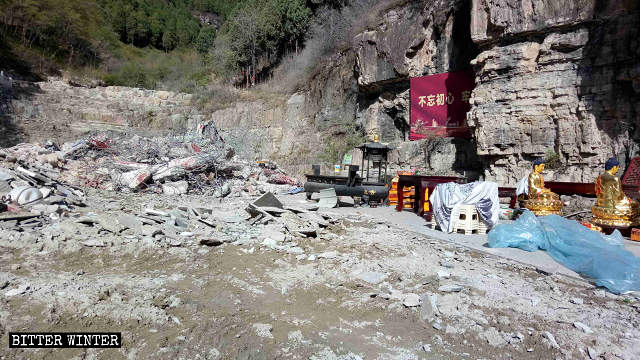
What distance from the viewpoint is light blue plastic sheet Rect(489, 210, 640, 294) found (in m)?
3.21

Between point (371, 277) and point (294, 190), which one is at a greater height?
point (294, 190)

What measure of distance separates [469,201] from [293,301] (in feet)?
12.7

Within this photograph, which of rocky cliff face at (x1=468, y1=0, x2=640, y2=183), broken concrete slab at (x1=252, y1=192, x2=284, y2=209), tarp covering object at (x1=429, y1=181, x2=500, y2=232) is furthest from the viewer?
rocky cliff face at (x1=468, y1=0, x2=640, y2=183)

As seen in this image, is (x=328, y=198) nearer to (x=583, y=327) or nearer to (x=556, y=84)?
(x=583, y=327)

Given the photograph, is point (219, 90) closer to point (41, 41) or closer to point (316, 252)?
point (41, 41)

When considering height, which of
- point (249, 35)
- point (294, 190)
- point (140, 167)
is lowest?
point (294, 190)

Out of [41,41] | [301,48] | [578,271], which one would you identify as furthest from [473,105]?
[41,41]

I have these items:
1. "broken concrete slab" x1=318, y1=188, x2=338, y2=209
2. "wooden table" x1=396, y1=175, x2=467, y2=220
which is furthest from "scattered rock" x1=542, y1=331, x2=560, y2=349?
"broken concrete slab" x1=318, y1=188, x2=338, y2=209

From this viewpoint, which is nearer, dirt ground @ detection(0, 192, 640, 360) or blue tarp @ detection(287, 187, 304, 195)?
dirt ground @ detection(0, 192, 640, 360)

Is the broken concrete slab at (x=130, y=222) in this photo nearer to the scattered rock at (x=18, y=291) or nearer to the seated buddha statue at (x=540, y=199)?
the scattered rock at (x=18, y=291)

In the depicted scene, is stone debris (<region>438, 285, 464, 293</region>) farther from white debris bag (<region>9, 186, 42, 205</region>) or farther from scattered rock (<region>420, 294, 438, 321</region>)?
white debris bag (<region>9, 186, 42, 205</region>)

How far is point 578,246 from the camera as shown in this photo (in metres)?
3.96

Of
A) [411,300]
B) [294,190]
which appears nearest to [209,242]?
[411,300]

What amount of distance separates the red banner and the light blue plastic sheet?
10.7m
